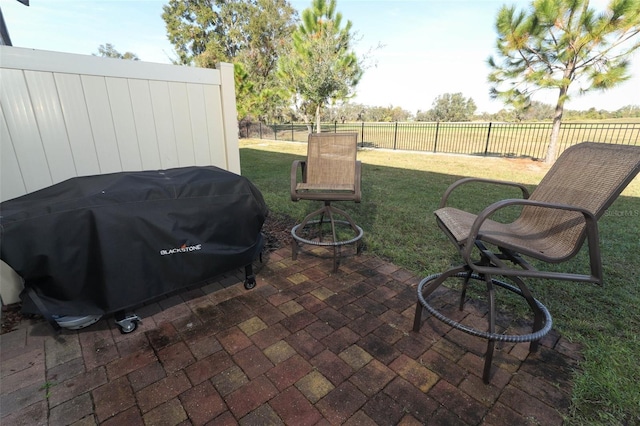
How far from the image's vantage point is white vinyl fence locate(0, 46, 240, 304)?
70.7 inches

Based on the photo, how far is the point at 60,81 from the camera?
6.20 feet

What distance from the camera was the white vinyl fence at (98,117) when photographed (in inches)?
70.7

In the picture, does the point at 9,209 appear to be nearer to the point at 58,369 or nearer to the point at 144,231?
the point at 144,231

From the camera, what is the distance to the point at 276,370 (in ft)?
4.74

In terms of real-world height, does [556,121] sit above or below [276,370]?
above

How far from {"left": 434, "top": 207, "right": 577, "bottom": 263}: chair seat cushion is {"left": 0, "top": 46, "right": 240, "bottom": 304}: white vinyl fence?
1955mm

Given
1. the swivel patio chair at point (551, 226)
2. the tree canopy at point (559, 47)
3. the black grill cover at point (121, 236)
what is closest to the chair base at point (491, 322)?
the swivel patio chair at point (551, 226)

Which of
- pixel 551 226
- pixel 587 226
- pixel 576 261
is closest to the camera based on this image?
pixel 587 226

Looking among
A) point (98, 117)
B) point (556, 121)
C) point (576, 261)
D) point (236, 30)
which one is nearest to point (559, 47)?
point (556, 121)

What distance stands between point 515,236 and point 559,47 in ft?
22.7

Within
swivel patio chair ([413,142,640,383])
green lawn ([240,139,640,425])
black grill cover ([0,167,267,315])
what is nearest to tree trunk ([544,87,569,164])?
green lawn ([240,139,640,425])

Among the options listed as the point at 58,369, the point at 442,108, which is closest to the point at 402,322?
the point at 58,369

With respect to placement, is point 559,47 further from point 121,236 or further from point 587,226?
point 121,236

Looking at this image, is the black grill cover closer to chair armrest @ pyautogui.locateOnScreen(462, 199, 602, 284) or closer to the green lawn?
chair armrest @ pyautogui.locateOnScreen(462, 199, 602, 284)
